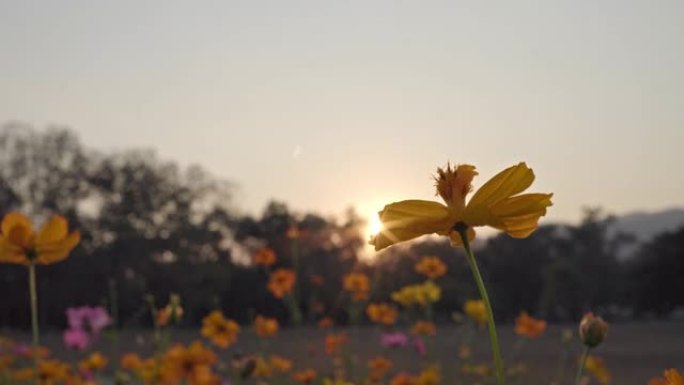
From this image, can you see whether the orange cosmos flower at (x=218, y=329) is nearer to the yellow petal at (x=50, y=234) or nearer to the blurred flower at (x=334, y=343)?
the blurred flower at (x=334, y=343)

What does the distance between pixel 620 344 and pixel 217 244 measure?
11048mm

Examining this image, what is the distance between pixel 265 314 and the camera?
17812 millimetres

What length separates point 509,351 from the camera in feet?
32.0

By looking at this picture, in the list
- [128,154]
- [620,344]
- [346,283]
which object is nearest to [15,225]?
[346,283]

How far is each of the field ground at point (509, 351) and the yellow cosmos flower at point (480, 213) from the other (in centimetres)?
223

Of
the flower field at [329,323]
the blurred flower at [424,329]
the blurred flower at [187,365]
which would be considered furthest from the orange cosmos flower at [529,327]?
the blurred flower at [187,365]

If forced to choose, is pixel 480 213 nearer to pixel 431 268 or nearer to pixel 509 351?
pixel 431 268

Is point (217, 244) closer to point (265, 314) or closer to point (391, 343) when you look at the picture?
point (265, 314)

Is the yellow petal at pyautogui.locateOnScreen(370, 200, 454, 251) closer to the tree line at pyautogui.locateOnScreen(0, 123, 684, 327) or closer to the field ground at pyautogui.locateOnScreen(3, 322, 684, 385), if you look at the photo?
the field ground at pyautogui.locateOnScreen(3, 322, 684, 385)

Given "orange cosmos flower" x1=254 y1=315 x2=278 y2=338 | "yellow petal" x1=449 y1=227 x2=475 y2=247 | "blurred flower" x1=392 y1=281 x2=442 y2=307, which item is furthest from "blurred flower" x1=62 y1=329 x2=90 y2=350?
"yellow petal" x1=449 y1=227 x2=475 y2=247

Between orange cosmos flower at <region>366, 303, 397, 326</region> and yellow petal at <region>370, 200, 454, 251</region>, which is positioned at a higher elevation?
yellow petal at <region>370, 200, 454, 251</region>

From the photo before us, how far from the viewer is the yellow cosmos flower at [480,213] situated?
0.77 metres

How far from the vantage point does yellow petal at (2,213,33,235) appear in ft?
4.96

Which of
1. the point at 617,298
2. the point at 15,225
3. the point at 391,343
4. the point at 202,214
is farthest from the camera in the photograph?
the point at 202,214
